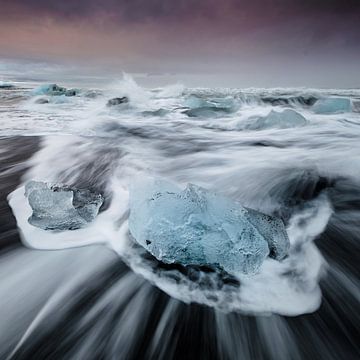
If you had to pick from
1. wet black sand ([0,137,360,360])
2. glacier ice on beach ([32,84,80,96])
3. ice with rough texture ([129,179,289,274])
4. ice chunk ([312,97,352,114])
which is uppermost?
ice with rough texture ([129,179,289,274])

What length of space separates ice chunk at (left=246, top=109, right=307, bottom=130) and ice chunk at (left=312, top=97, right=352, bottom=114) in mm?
3776

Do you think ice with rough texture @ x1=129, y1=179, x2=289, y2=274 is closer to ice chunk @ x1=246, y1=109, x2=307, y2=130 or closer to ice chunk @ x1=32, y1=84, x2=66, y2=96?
ice chunk @ x1=246, y1=109, x2=307, y2=130

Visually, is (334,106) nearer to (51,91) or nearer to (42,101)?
(42,101)

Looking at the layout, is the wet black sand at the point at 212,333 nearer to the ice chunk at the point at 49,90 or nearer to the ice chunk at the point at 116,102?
the ice chunk at the point at 116,102

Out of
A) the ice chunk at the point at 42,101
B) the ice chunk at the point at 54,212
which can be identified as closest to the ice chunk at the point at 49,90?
the ice chunk at the point at 42,101

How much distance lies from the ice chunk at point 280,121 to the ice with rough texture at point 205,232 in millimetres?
7254

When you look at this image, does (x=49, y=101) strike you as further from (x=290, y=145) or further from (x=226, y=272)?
(x=226, y=272)

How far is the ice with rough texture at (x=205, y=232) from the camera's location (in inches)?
75.8

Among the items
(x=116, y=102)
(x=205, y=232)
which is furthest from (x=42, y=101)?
(x=205, y=232)

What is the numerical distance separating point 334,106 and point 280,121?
470 centimetres

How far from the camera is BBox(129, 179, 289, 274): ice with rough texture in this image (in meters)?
1.93

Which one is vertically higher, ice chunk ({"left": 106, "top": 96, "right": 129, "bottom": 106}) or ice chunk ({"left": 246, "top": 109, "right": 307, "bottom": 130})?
ice chunk ({"left": 246, "top": 109, "right": 307, "bottom": 130})

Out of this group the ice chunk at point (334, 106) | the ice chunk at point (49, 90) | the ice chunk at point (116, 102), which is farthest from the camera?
the ice chunk at point (49, 90)

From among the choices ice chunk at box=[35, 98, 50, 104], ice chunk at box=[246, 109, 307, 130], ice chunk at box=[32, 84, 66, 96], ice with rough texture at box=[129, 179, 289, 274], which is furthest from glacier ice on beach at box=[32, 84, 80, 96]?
ice with rough texture at box=[129, 179, 289, 274]
